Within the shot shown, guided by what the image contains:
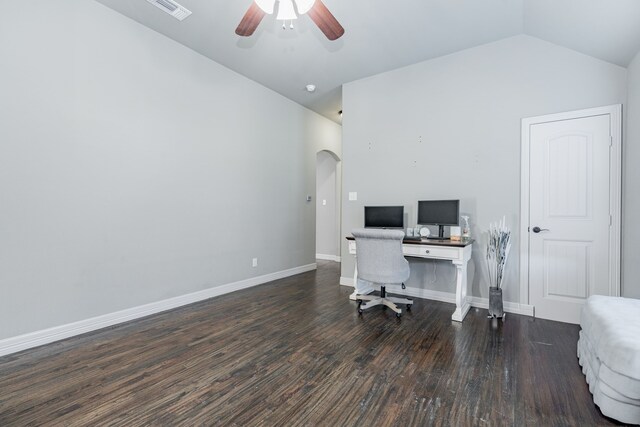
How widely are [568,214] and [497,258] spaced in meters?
0.83

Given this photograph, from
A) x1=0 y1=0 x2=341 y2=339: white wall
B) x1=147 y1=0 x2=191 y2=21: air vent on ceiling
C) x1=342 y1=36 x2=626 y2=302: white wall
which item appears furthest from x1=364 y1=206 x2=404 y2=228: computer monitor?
x1=147 y1=0 x2=191 y2=21: air vent on ceiling

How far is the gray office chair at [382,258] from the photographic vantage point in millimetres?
3143

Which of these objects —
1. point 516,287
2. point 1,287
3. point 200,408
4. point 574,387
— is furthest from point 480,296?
point 1,287

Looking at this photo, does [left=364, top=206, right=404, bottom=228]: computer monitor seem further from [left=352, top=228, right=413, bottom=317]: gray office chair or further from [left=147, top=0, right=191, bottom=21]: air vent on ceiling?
[left=147, top=0, right=191, bottom=21]: air vent on ceiling

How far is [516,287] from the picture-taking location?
3.41 m

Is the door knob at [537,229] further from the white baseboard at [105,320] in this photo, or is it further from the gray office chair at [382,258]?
the white baseboard at [105,320]

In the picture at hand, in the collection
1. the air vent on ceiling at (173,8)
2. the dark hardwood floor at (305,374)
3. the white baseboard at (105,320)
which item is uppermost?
the air vent on ceiling at (173,8)

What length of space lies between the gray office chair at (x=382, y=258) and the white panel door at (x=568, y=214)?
5.00 ft

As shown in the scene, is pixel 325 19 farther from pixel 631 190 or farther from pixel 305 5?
pixel 631 190

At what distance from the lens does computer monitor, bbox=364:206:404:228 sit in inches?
155

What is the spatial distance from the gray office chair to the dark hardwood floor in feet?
1.46

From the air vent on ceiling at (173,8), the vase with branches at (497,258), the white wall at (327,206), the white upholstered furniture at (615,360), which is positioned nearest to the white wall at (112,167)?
the air vent on ceiling at (173,8)

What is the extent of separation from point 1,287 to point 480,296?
15.5 feet

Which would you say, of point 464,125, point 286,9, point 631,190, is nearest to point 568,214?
point 631,190
